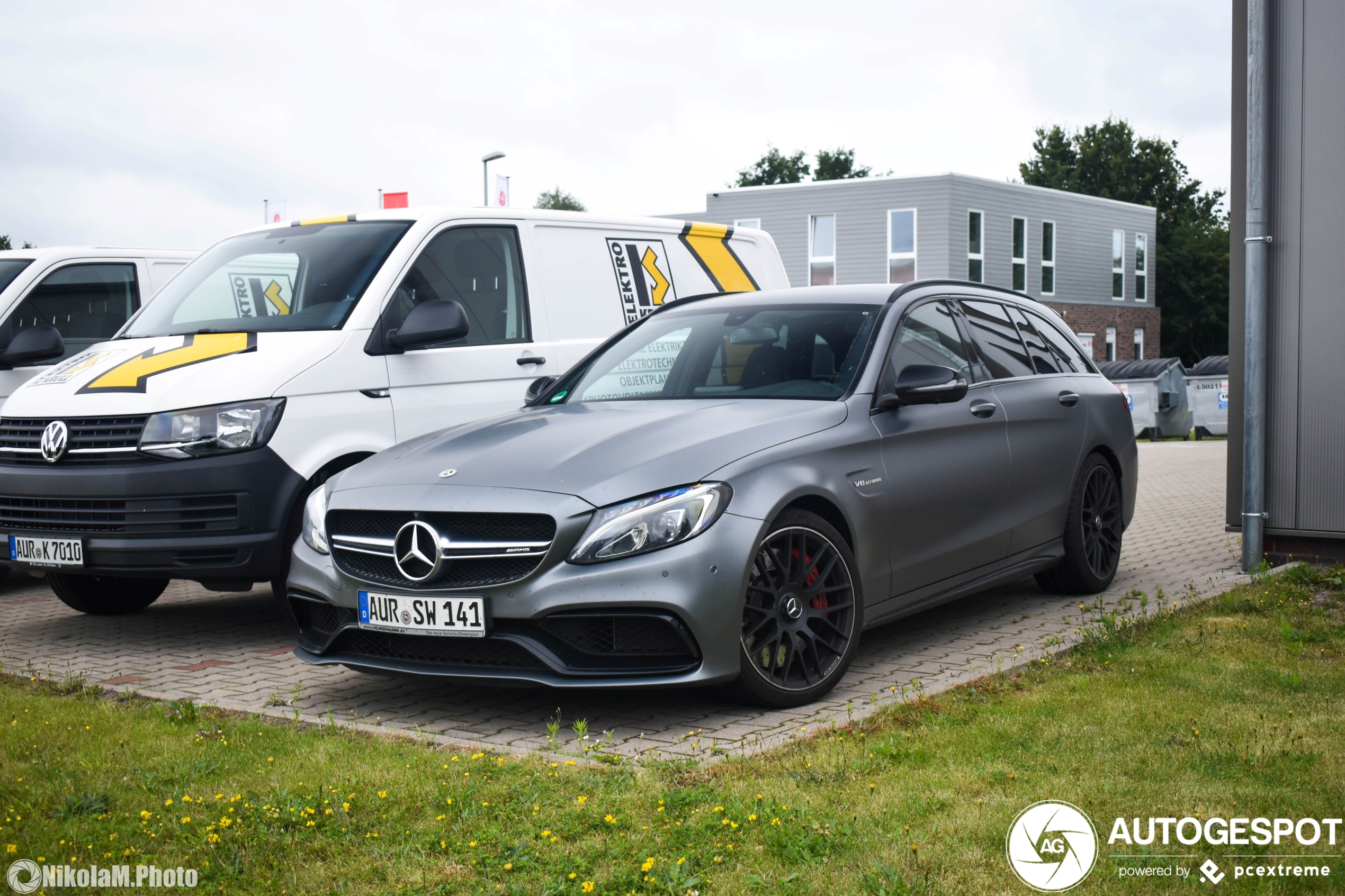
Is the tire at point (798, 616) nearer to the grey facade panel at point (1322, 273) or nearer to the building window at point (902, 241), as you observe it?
the grey facade panel at point (1322, 273)

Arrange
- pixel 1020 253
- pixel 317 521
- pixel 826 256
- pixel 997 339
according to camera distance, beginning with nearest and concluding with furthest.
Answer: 1. pixel 317 521
2. pixel 997 339
3. pixel 826 256
4. pixel 1020 253

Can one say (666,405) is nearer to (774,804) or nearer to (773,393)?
(773,393)

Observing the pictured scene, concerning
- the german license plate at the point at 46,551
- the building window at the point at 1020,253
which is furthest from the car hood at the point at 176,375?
the building window at the point at 1020,253

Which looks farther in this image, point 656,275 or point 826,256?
point 826,256

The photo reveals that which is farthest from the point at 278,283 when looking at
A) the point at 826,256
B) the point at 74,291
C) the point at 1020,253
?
the point at 1020,253

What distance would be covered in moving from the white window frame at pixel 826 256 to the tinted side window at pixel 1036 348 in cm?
3114

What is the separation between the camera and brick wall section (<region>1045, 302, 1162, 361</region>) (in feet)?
140

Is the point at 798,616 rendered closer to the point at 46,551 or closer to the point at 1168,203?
the point at 46,551

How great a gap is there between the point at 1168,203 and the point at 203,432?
63.9 metres

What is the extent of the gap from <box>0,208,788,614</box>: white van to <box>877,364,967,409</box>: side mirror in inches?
91.0

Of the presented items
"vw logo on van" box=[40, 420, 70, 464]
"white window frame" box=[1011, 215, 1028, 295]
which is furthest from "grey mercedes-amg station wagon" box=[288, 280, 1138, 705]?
"white window frame" box=[1011, 215, 1028, 295]

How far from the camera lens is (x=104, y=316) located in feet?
30.6

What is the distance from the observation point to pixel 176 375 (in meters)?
6.44

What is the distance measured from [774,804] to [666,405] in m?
2.36
